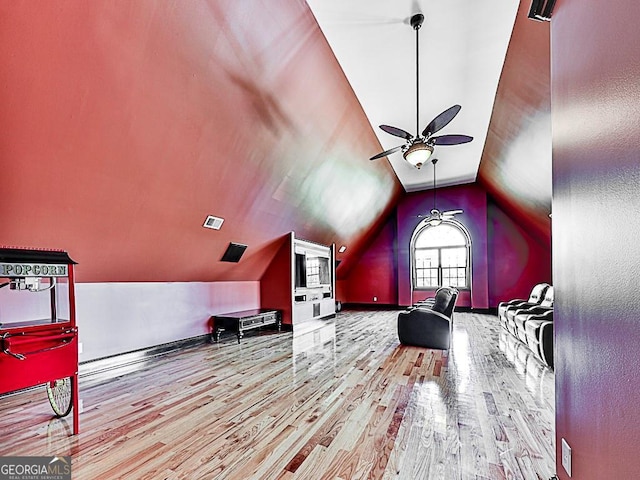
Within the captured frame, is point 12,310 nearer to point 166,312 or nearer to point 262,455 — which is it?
point 166,312

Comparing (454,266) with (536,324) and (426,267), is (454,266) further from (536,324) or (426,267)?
(536,324)

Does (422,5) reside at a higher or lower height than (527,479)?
higher

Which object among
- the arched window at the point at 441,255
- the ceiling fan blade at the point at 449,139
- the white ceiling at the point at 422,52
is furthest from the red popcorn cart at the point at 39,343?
the arched window at the point at 441,255

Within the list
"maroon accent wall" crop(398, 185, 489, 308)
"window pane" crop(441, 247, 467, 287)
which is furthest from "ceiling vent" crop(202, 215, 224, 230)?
"window pane" crop(441, 247, 467, 287)

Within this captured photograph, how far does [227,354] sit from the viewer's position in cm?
466

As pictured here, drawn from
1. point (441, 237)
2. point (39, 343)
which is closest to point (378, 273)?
point (441, 237)

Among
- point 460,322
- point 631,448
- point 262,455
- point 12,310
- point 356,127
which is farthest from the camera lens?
point 460,322

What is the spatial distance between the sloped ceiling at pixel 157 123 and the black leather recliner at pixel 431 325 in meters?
2.85

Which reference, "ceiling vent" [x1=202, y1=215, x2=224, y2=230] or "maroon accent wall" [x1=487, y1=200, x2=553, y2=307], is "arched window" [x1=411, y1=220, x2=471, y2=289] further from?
"ceiling vent" [x1=202, y1=215, x2=224, y2=230]

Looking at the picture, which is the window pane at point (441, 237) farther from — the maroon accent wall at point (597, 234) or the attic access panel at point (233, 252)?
the maroon accent wall at point (597, 234)

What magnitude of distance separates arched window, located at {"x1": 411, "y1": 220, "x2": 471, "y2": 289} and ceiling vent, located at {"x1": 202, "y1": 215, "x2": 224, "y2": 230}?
254 inches

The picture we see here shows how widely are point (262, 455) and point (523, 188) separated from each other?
6558mm

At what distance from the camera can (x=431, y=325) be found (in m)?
4.94

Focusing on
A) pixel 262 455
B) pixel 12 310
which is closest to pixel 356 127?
pixel 262 455
